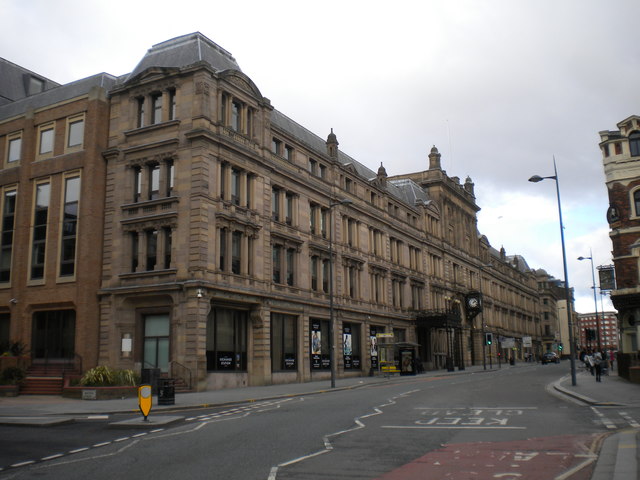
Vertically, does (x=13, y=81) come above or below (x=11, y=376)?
above

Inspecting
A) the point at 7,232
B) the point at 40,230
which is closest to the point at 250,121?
the point at 40,230

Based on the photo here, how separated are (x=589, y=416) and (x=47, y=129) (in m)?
35.2

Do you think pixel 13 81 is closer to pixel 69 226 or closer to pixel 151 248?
pixel 69 226

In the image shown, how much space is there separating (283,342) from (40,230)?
16736 mm

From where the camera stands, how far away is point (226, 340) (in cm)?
3588

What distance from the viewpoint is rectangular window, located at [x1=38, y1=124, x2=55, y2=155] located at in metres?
39.1

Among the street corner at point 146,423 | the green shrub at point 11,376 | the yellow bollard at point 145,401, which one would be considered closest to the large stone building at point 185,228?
the green shrub at point 11,376

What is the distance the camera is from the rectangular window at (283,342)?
39.7 m

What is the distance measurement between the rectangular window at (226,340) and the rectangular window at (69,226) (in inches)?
351

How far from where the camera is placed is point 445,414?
18531 mm

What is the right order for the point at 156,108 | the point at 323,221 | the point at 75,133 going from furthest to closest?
the point at 323,221 → the point at 75,133 → the point at 156,108

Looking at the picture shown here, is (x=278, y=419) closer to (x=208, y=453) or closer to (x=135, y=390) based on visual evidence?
(x=208, y=453)

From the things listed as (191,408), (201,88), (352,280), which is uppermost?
(201,88)

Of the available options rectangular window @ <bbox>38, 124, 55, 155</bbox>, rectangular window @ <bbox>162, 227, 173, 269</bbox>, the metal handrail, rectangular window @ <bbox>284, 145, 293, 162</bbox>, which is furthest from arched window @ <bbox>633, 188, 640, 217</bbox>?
rectangular window @ <bbox>38, 124, 55, 155</bbox>
